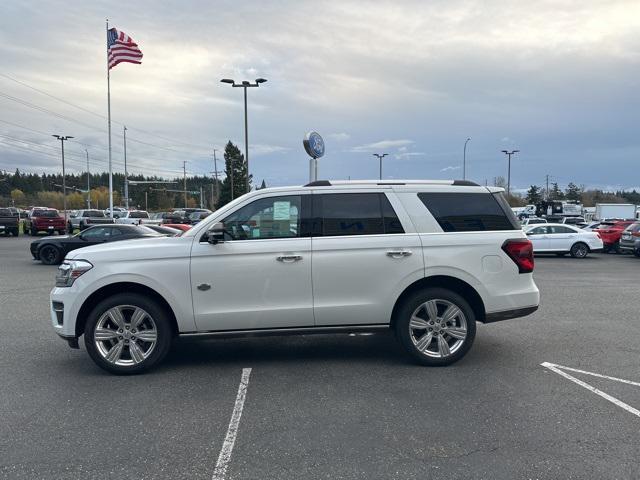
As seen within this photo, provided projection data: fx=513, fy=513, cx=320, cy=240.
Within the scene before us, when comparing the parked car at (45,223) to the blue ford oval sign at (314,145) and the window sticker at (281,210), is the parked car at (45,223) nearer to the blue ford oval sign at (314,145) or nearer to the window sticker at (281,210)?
the blue ford oval sign at (314,145)

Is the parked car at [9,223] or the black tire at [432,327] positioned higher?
the parked car at [9,223]

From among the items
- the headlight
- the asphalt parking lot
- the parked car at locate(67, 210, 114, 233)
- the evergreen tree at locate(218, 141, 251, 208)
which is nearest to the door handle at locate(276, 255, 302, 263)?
the asphalt parking lot

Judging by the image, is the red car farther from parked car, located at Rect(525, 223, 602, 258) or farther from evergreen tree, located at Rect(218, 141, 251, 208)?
evergreen tree, located at Rect(218, 141, 251, 208)

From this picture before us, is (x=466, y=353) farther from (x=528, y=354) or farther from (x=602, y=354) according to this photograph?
(x=602, y=354)

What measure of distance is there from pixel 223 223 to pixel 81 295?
162 centimetres

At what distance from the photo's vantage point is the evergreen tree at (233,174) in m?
76.8

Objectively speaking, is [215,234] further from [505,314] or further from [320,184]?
[505,314]

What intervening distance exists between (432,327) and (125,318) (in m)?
3.26

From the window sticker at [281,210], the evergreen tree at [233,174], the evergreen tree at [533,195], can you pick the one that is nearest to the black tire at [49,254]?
the window sticker at [281,210]

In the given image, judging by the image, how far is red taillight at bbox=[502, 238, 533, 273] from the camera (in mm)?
5648

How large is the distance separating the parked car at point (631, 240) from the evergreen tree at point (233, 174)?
58.5 meters

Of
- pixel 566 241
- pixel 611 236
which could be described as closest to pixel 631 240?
pixel 566 241

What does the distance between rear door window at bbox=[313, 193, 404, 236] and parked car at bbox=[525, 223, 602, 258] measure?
18202mm

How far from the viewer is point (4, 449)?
3766mm
